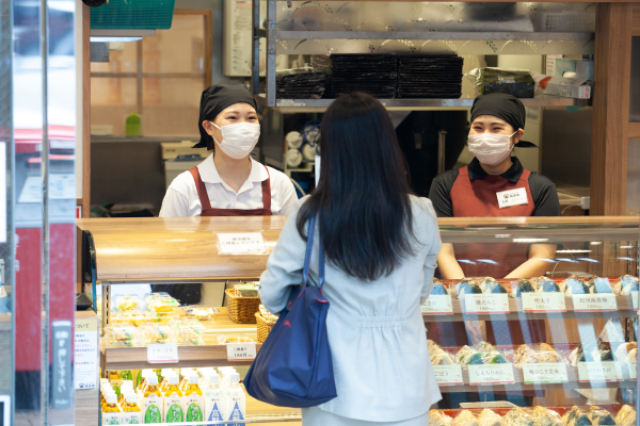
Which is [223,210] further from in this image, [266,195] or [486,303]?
[486,303]

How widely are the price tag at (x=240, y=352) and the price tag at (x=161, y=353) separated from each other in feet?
0.53

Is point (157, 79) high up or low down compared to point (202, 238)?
up

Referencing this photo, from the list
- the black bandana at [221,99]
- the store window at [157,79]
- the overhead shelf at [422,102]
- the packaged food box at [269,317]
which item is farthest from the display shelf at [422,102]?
the store window at [157,79]

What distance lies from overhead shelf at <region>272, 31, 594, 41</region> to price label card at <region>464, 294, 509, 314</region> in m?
2.07

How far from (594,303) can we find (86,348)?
1.56 m

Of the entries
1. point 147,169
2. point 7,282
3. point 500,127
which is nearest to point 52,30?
point 7,282

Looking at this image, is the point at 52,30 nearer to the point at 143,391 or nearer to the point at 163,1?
the point at 143,391

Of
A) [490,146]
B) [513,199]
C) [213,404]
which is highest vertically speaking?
[490,146]

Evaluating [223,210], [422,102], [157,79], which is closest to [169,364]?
[223,210]

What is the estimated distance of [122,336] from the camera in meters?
2.10

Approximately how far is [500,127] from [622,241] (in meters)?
0.80

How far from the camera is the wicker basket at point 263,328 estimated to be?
2162 mm

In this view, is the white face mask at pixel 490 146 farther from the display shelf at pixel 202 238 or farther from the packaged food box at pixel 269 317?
the packaged food box at pixel 269 317

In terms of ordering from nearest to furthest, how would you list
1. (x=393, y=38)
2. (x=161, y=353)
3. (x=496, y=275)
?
(x=161, y=353) < (x=496, y=275) < (x=393, y=38)
